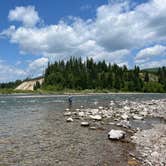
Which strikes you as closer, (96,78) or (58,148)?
(58,148)

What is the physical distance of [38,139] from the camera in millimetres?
18422

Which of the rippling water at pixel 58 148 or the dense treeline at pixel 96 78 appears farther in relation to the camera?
the dense treeline at pixel 96 78

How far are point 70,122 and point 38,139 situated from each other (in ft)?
27.1

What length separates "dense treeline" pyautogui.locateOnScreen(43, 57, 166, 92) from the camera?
152m

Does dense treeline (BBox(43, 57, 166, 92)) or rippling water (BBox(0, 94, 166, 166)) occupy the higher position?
dense treeline (BBox(43, 57, 166, 92))

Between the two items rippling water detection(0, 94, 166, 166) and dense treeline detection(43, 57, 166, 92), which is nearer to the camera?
rippling water detection(0, 94, 166, 166)

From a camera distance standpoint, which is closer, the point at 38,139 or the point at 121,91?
the point at 38,139

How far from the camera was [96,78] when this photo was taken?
6230 inches

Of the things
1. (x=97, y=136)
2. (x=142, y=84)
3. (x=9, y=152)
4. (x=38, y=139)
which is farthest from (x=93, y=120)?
(x=142, y=84)

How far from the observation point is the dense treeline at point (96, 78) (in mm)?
152125

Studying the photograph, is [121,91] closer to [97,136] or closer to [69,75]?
[69,75]

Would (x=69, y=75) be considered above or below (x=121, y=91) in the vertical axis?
above

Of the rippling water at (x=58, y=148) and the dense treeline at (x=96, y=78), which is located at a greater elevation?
the dense treeline at (x=96, y=78)

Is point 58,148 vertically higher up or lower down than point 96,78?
lower down
